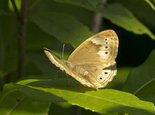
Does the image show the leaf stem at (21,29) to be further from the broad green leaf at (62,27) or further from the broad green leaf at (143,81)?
the broad green leaf at (143,81)

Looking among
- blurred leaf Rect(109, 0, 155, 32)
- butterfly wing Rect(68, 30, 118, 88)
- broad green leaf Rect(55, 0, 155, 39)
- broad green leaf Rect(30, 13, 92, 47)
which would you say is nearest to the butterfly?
butterfly wing Rect(68, 30, 118, 88)

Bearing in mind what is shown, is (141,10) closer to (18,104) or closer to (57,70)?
(57,70)

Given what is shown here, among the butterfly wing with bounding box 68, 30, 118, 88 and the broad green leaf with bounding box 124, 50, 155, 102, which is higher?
the butterfly wing with bounding box 68, 30, 118, 88

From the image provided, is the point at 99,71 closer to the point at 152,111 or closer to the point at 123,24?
the point at 152,111

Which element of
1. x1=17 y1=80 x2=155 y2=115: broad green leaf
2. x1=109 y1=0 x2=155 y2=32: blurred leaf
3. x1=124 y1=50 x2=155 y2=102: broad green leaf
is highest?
x1=109 y1=0 x2=155 y2=32: blurred leaf

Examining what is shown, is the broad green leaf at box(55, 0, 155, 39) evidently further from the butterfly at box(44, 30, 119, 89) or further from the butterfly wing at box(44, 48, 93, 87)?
the butterfly wing at box(44, 48, 93, 87)

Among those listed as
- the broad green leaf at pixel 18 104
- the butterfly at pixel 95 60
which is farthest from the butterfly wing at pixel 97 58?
the broad green leaf at pixel 18 104
